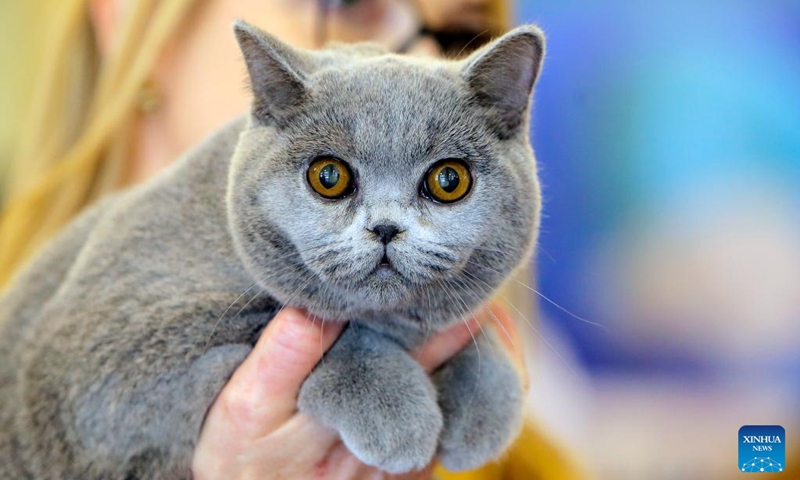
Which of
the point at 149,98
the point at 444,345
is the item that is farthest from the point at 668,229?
the point at 149,98

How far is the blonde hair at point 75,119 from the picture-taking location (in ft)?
4.16

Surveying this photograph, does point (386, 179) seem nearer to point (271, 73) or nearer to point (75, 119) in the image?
point (271, 73)

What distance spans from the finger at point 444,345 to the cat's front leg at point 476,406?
14 mm

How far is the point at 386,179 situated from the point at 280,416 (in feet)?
1.17

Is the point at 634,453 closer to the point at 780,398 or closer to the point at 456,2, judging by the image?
the point at 780,398

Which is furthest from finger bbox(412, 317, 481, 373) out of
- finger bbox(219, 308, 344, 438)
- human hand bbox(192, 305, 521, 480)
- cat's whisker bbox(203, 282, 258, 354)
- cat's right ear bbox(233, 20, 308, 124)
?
cat's right ear bbox(233, 20, 308, 124)

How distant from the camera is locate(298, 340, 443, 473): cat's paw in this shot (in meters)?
0.77

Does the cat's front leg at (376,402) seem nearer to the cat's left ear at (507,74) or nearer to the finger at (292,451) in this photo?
the finger at (292,451)

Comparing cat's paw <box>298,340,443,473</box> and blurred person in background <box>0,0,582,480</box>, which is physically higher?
blurred person in background <box>0,0,582,480</box>

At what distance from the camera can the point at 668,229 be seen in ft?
4.21

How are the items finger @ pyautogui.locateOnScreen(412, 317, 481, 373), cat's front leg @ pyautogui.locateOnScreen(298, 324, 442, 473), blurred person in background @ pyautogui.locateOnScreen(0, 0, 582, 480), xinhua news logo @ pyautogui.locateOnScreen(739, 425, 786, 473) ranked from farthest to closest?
blurred person in background @ pyautogui.locateOnScreen(0, 0, 582, 480), xinhua news logo @ pyautogui.locateOnScreen(739, 425, 786, 473), finger @ pyautogui.locateOnScreen(412, 317, 481, 373), cat's front leg @ pyautogui.locateOnScreen(298, 324, 442, 473)

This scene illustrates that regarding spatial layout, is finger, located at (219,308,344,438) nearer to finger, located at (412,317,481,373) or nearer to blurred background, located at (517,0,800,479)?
finger, located at (412,317,481,373)

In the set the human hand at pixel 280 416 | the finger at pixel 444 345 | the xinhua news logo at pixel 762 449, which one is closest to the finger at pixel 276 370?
the human hand at pixel 280 416

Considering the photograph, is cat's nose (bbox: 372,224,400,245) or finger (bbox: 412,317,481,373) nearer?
cat's nose (bbox: 372,224,400,245)
